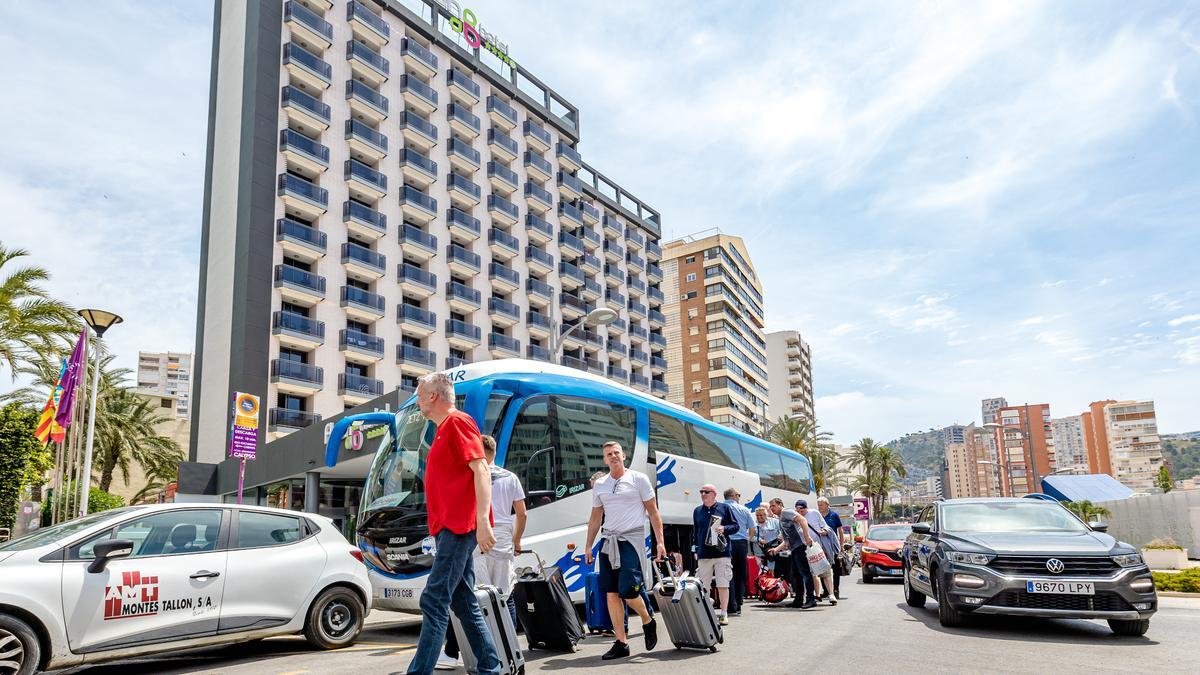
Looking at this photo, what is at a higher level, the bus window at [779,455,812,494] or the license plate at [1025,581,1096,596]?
the bus window at [779,455,812,494]

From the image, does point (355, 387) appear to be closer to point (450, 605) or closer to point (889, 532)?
point (889, 532)

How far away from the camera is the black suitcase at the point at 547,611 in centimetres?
733

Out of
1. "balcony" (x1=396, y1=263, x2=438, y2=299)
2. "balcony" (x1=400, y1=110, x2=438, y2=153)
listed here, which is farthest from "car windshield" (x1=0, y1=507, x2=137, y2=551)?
"balcony" (x1=400, y1=110, x2=438, y2=153)

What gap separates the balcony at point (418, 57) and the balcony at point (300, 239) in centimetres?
1339

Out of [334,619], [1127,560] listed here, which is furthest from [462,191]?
[1127,560]

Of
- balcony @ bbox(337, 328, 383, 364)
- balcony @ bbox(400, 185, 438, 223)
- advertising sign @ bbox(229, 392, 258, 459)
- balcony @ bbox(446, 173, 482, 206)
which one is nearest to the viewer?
advertising sign @ bbox(229, 392, 258, 459)

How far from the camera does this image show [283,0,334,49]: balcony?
143ft

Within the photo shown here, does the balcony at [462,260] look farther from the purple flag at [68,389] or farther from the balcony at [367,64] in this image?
the purple flag at [68,389]

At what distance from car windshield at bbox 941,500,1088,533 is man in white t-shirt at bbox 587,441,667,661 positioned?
4.50 metres

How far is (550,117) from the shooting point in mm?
60875

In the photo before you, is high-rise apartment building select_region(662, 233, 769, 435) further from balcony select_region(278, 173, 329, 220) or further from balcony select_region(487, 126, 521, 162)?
balcony select_region(278, 173, 329, 220)

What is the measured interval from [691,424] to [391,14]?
4399cm

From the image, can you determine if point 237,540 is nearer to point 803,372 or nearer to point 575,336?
point 575,336

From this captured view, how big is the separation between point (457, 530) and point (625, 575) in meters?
2.76
